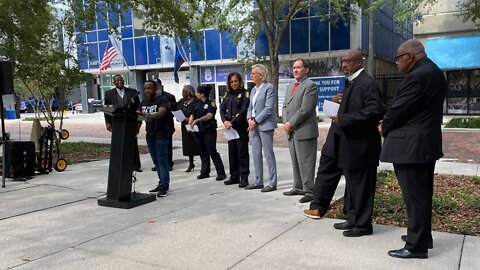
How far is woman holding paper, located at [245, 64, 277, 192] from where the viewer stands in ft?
22.2

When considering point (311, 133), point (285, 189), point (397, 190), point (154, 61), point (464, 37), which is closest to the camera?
point (311, 133)

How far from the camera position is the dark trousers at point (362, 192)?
180 inches

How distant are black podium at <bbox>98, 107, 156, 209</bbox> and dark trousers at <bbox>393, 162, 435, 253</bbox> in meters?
3.80

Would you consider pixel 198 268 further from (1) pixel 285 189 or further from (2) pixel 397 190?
(2) pixel 397 190

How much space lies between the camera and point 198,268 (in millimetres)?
3916

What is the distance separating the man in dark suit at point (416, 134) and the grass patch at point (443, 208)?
1.10m

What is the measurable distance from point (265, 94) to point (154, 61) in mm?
24941

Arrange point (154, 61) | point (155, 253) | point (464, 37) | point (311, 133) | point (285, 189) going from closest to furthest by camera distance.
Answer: point (155, 253)
point (311, 133)
point (285, 189)
point (464, 37)
point (154, 61)

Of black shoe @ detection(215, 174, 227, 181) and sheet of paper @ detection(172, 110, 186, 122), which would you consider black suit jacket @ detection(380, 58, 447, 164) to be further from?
sheet of paper @ detection(172, 110, 186, 122)

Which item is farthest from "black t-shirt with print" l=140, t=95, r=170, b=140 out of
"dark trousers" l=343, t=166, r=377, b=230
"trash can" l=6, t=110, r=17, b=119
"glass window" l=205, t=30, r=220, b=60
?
"trash can" l=6, t=110, r=17, b=119

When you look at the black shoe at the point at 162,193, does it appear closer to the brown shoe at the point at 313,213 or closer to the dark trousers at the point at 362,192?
the brown shoe at the point at 313,213

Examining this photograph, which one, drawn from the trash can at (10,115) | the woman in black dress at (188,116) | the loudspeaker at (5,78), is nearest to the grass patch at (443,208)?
the woman in black dress at (188,116)

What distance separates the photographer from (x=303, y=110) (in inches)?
236

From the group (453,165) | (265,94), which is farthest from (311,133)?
(453,165)
